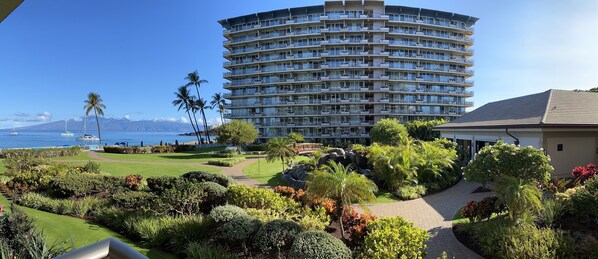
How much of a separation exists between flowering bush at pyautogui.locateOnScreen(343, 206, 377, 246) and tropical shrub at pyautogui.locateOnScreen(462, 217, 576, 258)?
3.27m

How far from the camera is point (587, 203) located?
10.0 metres

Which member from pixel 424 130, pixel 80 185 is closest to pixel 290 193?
pixel 80 185

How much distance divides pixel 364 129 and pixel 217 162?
3919 cm

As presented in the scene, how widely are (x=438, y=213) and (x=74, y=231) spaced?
45.4 feet

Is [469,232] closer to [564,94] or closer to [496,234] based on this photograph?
[496,234]

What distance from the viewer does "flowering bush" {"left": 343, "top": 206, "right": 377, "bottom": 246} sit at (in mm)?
8617

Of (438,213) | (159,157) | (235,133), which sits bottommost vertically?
(438,213)

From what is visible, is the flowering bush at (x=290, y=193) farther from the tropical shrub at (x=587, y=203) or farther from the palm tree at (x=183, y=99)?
the palm tree at (x=183, y=99)

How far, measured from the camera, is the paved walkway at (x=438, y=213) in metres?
9.38

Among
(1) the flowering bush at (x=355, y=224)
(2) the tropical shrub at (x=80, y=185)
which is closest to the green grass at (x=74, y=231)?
(2) the tropical shrub at (x=80, y=185)

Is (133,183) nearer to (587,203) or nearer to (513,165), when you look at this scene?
(513,165)

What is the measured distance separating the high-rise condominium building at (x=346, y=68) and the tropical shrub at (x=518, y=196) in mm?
53255

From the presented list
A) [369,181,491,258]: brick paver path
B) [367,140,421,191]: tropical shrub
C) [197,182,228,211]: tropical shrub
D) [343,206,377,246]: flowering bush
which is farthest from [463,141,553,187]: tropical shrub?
[197,182,228,211]: tropical shrub

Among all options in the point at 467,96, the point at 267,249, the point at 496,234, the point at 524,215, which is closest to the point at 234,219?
the point at 267,249
